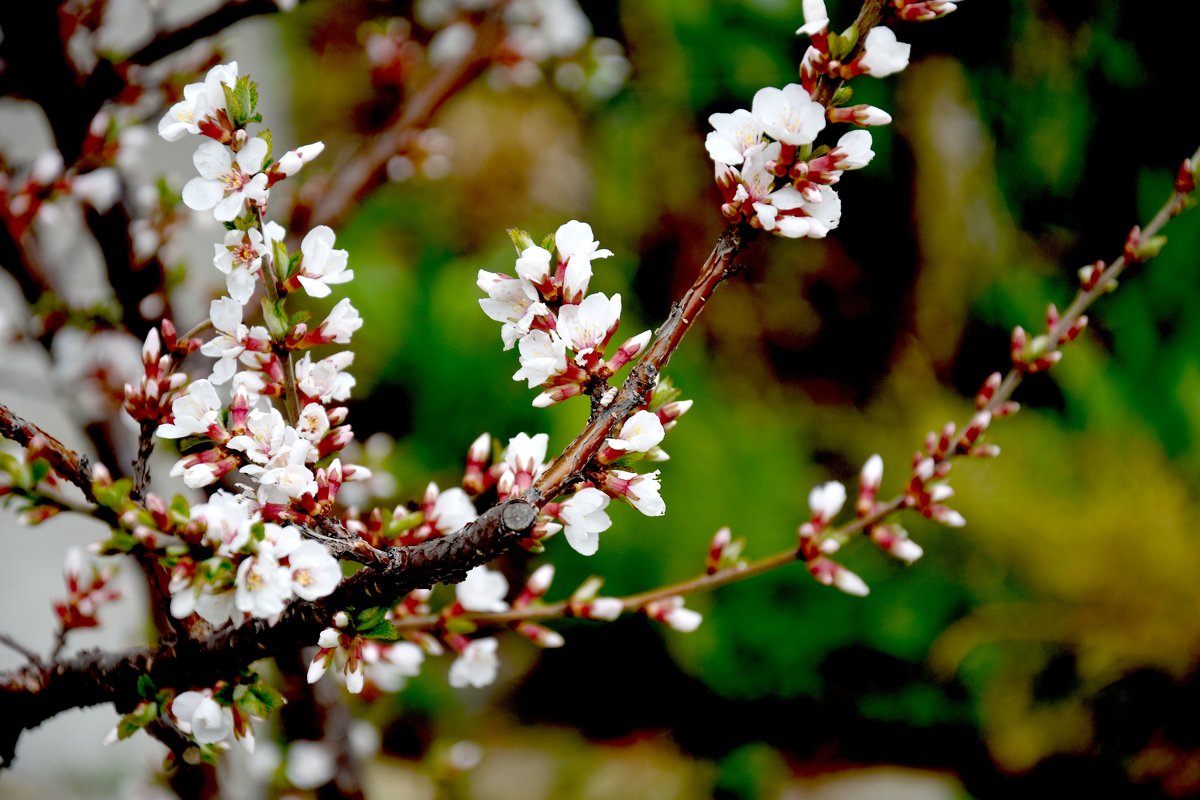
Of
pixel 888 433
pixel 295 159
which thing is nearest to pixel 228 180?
pixel 295 159

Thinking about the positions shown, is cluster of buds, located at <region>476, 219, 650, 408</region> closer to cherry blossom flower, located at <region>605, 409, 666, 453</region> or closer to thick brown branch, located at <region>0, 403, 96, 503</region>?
cherry blossom flower, located at <region>605, 409, 666, 453</region>

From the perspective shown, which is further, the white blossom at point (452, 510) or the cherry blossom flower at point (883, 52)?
the white blossom at point (452, 510)

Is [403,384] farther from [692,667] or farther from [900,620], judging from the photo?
[900,620]

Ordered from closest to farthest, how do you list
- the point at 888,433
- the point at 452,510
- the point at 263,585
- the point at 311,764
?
the point at 263,585
the point at 452,510
the point at 311,764
the point at 888,433

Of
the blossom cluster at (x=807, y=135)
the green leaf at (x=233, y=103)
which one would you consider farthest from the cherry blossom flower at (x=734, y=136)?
the green leaf at (x=233, y=103)

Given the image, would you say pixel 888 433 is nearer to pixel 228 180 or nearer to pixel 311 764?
pixel 311 764

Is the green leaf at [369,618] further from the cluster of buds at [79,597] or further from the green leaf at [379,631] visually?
the cluster of buds at [79,597]

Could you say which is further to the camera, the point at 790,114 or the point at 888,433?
the point at 888,433
